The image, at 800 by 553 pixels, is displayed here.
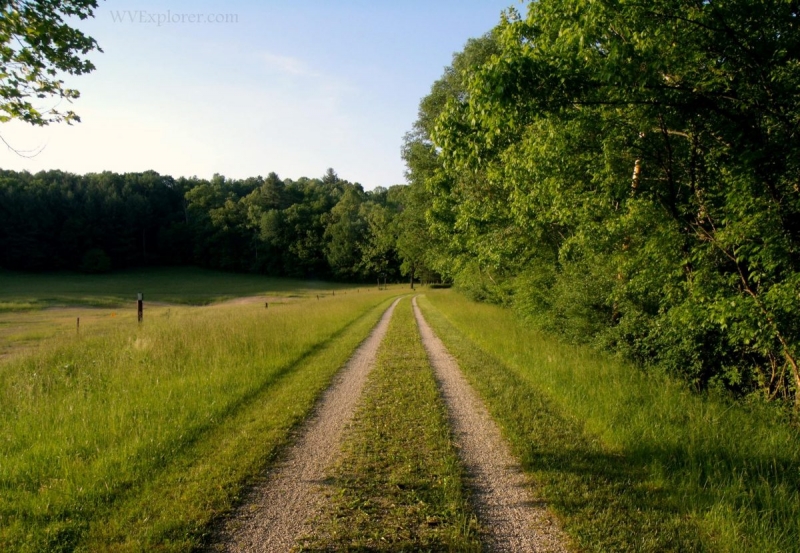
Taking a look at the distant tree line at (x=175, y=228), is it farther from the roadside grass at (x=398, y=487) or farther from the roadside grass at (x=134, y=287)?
the roadside grass at (x=398, y=487)

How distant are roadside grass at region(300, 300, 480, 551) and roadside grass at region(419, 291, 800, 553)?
895 millimetres

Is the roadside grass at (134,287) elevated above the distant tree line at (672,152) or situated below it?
below

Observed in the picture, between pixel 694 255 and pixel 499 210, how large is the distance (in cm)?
756

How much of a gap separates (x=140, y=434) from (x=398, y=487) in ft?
11.7

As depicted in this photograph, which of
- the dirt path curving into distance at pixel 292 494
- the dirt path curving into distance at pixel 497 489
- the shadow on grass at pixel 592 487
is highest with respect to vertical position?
the shadow on grass at pixel 592 487

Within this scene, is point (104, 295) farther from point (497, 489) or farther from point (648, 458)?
point (648, 458)

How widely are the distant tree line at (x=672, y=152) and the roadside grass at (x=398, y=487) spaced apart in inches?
155

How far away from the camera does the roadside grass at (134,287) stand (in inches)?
1652

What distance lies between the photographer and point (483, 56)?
2028cm

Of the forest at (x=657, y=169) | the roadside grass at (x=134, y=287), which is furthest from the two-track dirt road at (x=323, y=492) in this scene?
the roadside grass at (x=134, y=287)

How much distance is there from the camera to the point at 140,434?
5.39m

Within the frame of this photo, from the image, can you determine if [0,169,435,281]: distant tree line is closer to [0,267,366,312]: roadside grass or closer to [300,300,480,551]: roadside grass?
[0,267,366,312]: roadside grass

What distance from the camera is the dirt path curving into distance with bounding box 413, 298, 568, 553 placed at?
334 cm

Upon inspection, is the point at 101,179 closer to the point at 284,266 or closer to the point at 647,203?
the point at 284,266
